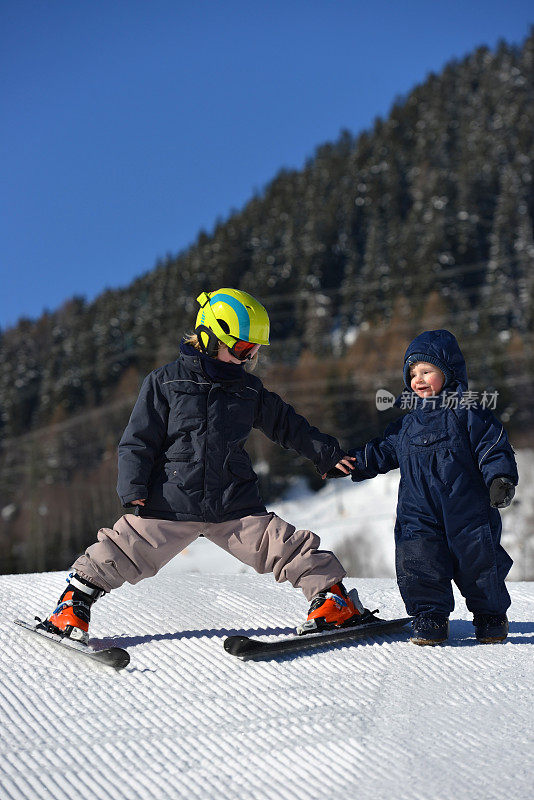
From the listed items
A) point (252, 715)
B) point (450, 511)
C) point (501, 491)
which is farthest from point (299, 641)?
point (501, 491)

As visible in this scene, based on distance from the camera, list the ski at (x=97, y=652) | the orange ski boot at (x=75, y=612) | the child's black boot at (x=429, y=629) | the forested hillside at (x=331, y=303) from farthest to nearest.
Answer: the forested hillside at (x=331, y=303), the child's black boot at (x=429, y=629), the orange ski boot at (x=75, y=612), the ski at (x=97, y=652)

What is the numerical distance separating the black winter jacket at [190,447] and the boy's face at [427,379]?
0.62 meters

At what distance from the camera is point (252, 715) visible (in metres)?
2.19

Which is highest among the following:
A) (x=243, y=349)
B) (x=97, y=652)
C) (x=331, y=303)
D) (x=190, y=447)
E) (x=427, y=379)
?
(x=331, y=303)

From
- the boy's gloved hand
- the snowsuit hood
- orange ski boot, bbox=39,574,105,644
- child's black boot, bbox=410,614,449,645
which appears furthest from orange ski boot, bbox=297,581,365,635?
the snowsuit hood

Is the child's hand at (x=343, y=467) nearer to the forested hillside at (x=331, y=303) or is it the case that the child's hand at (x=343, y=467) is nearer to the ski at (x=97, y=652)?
the ski at (x=97, y=652)

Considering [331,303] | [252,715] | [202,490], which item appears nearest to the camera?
[252,715]

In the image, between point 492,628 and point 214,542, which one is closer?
point 214,542

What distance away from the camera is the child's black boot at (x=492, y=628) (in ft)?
9.86

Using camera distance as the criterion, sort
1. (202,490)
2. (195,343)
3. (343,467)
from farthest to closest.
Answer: (343,467) → (195,343) → (202,490)

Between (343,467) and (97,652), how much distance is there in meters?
1.16

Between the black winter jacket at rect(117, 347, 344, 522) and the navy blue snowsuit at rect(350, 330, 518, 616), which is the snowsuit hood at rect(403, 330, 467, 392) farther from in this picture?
the black winter jacket at rect(117, 347, 344, 522)

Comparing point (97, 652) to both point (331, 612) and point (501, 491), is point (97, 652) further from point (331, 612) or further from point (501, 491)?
point (501, 491)

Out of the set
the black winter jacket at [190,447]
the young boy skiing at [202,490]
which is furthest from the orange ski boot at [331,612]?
the black winter jacket at [190,447]
